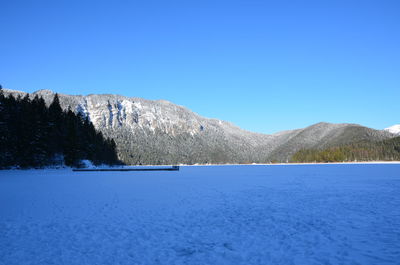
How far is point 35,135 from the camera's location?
59.5 m

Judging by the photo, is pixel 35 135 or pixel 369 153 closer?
pixel 35 135

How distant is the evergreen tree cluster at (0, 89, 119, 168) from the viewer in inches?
2239

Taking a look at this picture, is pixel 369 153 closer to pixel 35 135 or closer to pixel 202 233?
pixel 35 135

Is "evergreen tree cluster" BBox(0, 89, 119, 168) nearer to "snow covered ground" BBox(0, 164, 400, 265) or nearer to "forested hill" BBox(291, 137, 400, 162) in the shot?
"snow covered ground" BBox(0, 164, 400, 265)

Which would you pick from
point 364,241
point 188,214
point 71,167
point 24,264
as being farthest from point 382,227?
point 71,167

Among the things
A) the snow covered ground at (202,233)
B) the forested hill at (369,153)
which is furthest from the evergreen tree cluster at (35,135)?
the forested hill at (369,153)

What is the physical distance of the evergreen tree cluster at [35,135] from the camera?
Answer: 187 feet

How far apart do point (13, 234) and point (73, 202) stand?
8.77 m

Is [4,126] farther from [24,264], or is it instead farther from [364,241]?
[364,241]

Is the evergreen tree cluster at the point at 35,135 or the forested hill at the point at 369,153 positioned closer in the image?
the evergreen tree cluster at the point at 35,135

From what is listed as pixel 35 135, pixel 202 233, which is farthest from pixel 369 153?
pixel 202 233

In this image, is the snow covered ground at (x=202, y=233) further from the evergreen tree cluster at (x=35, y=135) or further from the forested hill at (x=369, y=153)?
the forested hill at (x=369, y=153)

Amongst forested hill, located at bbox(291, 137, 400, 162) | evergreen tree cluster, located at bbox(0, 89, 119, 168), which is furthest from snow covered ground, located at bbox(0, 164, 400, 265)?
forested hill, located at bbox(291, 137, 400, 162)

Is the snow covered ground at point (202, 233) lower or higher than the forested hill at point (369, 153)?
lower
